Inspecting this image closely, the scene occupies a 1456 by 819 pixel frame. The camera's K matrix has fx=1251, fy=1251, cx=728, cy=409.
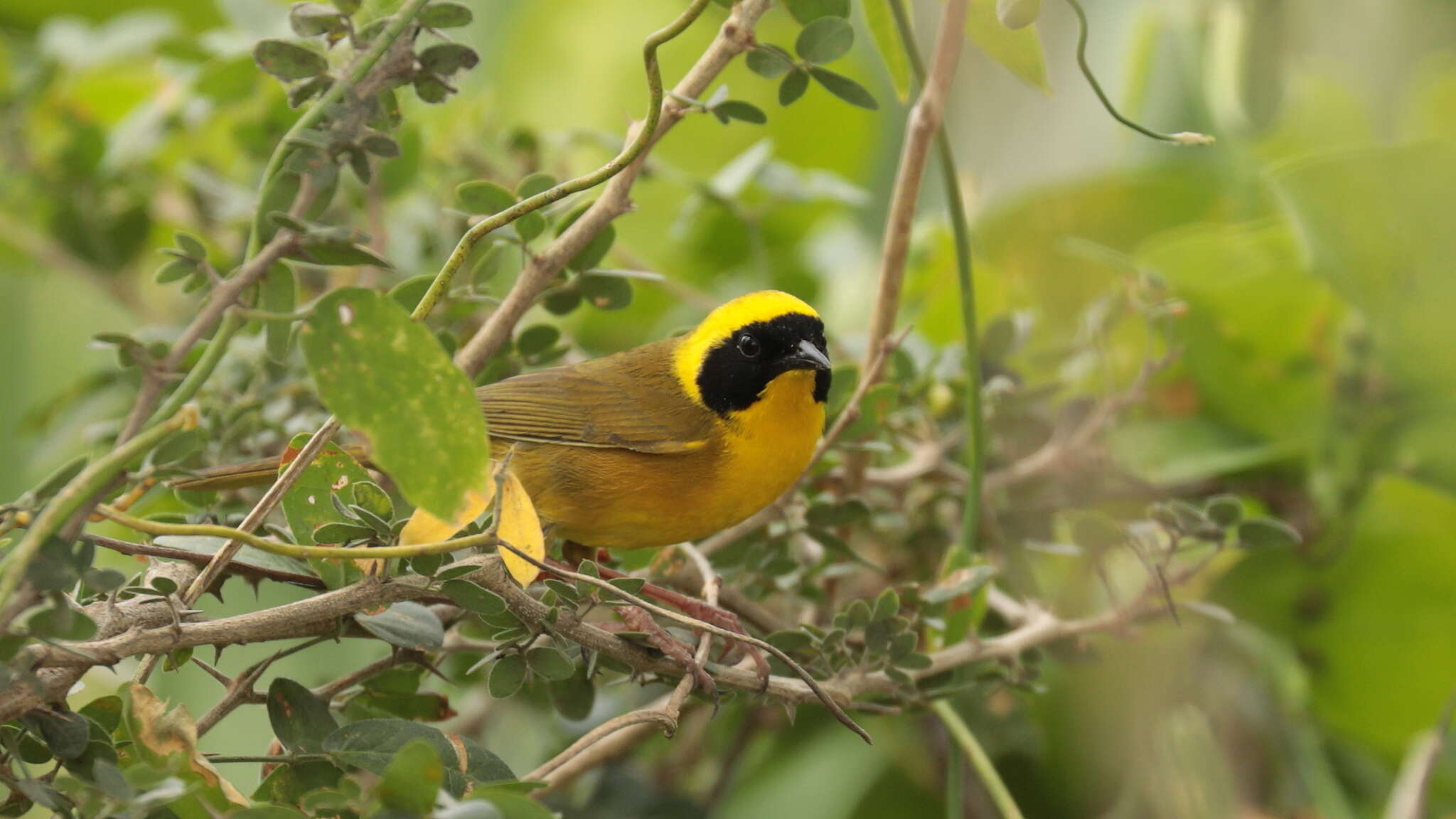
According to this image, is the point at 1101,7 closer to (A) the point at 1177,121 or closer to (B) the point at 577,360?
(A) the point at 1177,121

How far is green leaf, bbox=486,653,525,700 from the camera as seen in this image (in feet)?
2.85

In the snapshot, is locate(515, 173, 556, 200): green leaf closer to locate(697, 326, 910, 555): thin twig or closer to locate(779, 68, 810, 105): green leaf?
locate(779, 68, 810, 105): green leaf

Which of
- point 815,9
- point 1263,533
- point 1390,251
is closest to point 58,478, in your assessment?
point 815,9

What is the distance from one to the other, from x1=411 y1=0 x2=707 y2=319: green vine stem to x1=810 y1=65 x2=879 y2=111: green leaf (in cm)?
16

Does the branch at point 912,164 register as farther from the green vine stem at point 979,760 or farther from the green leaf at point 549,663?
the green leaf at point 549,663

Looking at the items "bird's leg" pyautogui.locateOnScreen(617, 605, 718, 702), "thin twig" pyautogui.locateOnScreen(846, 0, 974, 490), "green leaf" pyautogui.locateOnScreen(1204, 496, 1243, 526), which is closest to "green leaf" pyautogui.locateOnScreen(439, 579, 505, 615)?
"bird's leg" pyautogui.locateOnScreen(617, 605, 718, 702)

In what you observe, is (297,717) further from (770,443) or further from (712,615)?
(770,443)

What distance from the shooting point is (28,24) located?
8.26 ft

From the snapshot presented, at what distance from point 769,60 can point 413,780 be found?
603 mm

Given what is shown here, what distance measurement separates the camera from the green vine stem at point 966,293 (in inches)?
42.1

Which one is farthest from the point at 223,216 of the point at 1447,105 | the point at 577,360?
the point at 1447,105

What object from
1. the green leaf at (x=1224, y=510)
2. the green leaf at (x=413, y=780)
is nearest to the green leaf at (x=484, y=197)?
the green leaf at (x=413, y=780)

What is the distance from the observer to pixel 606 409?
1.54m

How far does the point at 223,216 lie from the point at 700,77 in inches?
35.0
